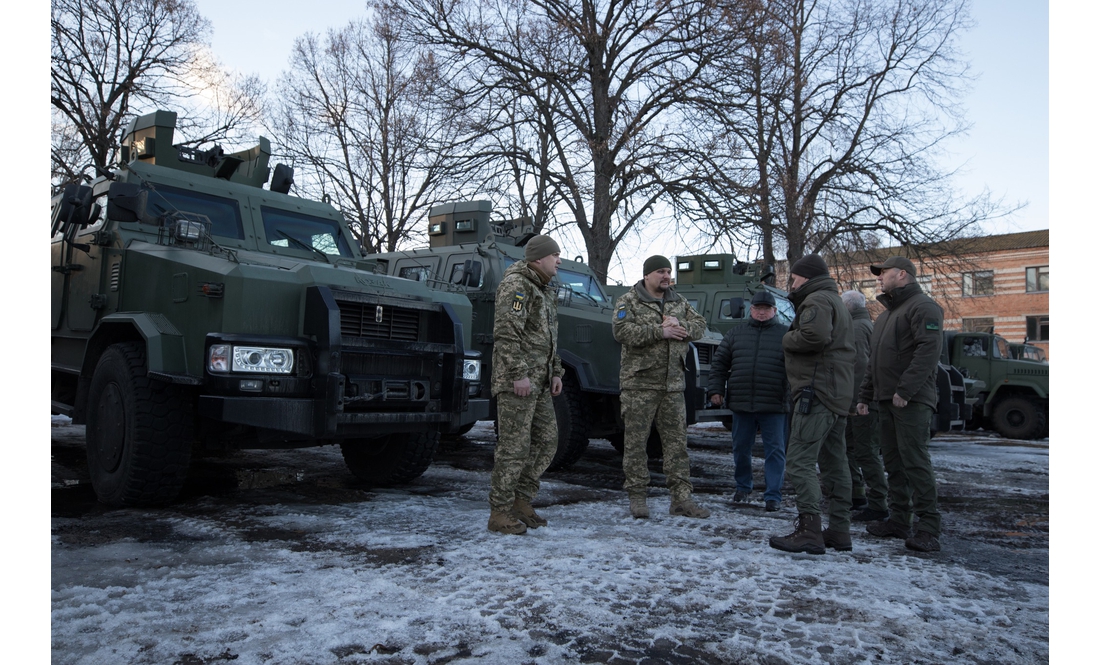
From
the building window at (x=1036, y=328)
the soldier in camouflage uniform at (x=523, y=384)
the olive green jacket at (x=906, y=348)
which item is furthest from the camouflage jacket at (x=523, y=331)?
the building window at (x=1036, y=328)

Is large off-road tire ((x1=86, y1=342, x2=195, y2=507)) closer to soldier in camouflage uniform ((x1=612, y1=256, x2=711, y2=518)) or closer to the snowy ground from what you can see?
the snowy ground

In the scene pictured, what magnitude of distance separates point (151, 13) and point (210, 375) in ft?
48.0

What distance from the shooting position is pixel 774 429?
5824 millimetres

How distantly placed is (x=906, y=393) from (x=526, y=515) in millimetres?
2256

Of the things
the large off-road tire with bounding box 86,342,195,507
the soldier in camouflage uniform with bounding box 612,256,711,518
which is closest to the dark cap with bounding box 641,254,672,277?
the soldier in camouflage uniform with bounding box 612,256,711,518

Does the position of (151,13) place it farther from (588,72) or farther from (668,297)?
(668,297)

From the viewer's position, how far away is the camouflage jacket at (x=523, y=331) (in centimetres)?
461

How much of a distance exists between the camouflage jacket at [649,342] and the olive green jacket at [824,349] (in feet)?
2.62

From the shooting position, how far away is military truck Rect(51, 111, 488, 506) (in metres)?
4.69

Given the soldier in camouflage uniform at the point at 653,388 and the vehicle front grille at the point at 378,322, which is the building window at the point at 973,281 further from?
the vehicle front grille at the point at 378,322

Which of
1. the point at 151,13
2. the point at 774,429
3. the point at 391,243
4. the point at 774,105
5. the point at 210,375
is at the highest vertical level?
the point at 151,13

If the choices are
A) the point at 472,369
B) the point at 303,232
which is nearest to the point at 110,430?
the point at 303,232

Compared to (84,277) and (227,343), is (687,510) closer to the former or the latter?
(227,343)

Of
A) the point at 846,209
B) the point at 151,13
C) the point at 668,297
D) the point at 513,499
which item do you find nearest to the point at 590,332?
the point at 668,297
